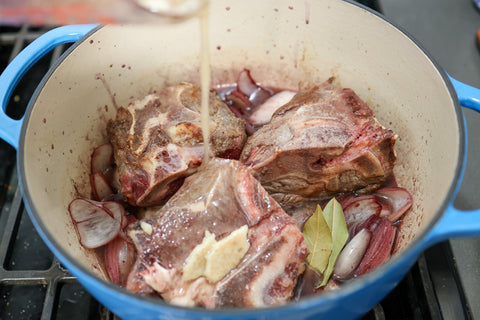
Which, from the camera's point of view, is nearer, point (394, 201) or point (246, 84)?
point (394, 201)

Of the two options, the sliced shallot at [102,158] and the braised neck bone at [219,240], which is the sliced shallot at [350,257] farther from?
the sliced shallot at [102,158]

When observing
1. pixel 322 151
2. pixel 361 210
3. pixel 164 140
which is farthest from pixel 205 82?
pixel 361 210

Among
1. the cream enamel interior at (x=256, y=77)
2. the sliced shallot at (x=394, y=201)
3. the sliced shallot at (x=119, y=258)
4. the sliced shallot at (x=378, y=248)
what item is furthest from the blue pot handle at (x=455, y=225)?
the sliced shallot at (x=119, y=258)

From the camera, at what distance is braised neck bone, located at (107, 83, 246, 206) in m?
1.59

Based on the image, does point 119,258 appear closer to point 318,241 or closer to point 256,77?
point 318,241

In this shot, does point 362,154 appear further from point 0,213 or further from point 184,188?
point 0,213

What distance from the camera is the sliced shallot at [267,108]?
194 cm

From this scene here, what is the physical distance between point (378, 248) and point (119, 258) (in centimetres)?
82

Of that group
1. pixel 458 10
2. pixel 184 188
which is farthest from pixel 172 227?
pixel 458 10

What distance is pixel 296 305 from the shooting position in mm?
984

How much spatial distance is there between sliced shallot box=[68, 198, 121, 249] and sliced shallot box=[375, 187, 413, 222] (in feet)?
2.97

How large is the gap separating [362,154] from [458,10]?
141cm

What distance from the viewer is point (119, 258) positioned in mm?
1512

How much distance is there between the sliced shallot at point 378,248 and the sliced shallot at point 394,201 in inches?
3.3
